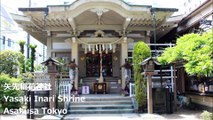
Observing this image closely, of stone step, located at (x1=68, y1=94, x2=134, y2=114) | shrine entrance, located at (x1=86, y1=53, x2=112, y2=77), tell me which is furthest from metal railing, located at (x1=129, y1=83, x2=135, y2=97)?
shrine entrance, located at (x1=86, y1=53, x2=112, y2=77)

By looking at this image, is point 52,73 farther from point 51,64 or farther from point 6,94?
point 6,94

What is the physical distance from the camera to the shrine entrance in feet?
55.7

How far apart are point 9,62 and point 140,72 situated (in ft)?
26.3

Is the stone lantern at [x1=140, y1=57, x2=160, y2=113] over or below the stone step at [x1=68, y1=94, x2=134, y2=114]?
over

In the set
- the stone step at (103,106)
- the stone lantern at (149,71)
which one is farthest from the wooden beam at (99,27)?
the stone lantern at (149,71)

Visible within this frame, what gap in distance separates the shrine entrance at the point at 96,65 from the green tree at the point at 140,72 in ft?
20.4

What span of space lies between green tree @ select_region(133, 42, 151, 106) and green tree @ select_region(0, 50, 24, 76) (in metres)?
7.74

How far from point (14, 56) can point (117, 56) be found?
646cm

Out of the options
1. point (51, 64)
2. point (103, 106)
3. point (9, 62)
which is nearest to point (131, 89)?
point (103, 106)

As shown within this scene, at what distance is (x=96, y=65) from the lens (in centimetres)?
1703

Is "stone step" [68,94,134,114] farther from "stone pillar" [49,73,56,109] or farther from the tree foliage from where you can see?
the tree foliage

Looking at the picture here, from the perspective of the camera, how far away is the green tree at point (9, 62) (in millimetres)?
14539

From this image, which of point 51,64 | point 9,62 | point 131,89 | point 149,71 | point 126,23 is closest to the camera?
point 51,64

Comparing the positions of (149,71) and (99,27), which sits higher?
(99,27)
